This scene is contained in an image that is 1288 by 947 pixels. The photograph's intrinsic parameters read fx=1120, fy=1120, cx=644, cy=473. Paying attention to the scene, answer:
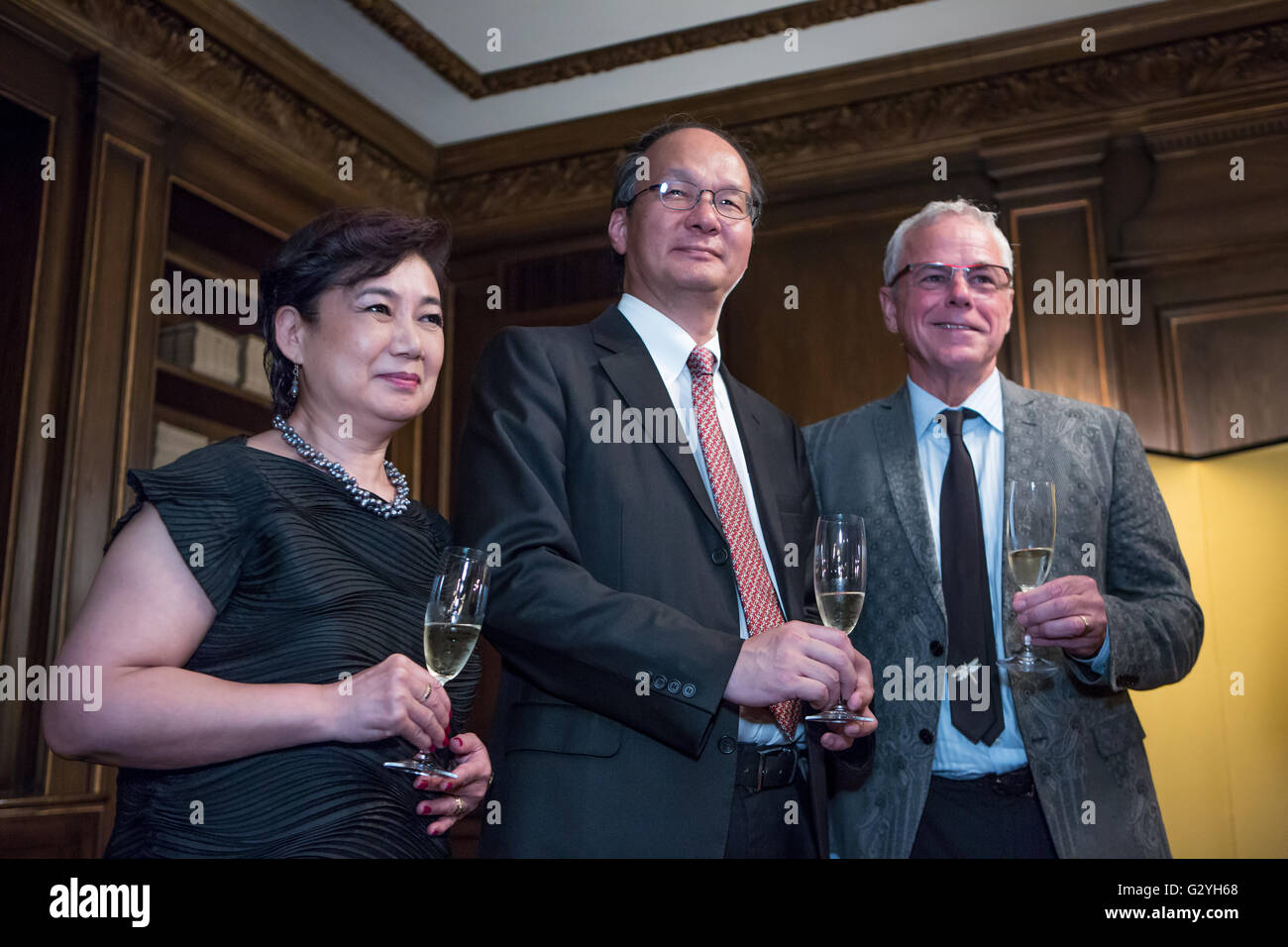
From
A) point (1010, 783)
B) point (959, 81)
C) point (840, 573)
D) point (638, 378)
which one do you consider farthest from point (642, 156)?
point (959, 81)

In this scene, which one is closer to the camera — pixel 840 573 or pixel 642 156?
pixel 840 573

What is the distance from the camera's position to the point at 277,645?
150 centimetres

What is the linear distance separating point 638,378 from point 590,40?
338 cm

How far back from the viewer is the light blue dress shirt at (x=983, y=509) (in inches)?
76.6

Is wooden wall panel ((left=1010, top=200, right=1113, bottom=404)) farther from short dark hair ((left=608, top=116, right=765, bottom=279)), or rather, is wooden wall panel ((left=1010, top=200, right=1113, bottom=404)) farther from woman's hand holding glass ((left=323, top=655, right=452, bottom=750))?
woman's hand holding glass ((left=323, top=655, right=452, bottom=750))

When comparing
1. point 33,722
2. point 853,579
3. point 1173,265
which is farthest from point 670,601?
point 1173,265

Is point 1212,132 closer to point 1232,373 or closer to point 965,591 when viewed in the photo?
point 1232,373

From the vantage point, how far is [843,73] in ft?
16.2

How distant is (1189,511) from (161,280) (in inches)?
159

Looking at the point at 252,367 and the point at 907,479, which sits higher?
the point at 252,367

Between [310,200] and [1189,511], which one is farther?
[310,200]

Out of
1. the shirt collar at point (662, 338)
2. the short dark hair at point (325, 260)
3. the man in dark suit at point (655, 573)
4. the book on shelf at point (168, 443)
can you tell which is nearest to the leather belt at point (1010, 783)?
the man in dark suit at point (655, 573)

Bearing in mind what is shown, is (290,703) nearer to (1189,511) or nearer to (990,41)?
(1189,511)

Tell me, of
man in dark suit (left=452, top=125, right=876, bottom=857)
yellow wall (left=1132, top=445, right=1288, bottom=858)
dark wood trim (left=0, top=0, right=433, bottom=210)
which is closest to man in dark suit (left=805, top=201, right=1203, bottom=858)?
man in dark suit (left=452, top=125, right=876, bottom=857)
